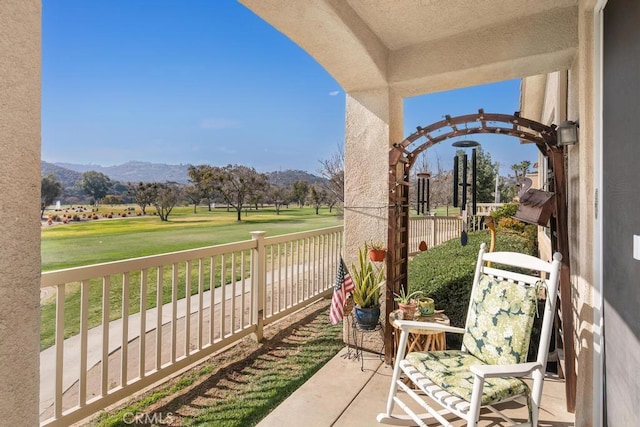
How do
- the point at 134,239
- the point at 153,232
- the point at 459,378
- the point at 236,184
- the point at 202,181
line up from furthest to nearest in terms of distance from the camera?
the point at 236,184
the point at 202,181
the point at 153,232
the point at 134,239
the point at 459,378

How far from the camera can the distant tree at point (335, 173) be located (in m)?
9.01

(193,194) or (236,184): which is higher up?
(236,184)

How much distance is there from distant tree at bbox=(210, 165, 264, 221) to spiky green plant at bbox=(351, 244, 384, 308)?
3.81 metres

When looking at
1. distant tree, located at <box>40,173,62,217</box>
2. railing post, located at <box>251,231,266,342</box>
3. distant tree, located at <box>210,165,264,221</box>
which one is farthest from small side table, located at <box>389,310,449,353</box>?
distant tree, located at <box>210,165,264,221</box>

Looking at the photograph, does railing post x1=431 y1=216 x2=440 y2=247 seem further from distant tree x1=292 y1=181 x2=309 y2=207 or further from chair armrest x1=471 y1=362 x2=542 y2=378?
chair armrest x1=471 y1=362 x2=542 y2=378

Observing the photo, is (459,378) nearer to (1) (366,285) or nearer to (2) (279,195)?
(1) (366,285)

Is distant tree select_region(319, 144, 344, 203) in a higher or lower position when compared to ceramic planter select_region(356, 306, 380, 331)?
higher

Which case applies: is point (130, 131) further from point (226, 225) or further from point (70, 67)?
point (226, 225)

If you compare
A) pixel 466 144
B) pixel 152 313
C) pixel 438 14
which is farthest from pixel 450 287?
pixel 152 313

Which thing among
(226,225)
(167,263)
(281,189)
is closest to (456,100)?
(281,189)

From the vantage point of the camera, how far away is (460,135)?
3010 millimetres

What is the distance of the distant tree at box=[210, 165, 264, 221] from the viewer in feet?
21.5

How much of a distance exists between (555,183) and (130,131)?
8037 millimetres

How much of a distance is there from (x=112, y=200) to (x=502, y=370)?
5.20m
